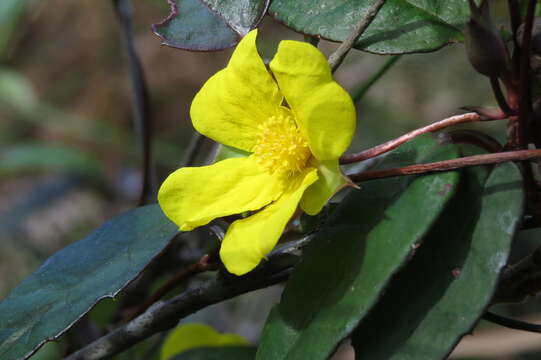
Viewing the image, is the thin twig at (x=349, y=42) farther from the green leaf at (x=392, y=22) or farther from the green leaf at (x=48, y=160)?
the green leaf at (x=48, y=160)

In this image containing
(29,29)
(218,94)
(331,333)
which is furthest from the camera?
(29,29)

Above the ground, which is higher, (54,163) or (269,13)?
(269,13)

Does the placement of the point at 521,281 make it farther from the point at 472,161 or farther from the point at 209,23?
the point at 209,23

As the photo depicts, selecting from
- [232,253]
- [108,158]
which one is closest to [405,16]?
[232,253]

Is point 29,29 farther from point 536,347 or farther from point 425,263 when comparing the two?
point 425,263

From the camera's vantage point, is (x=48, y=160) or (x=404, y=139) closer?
(x=404, y=139)

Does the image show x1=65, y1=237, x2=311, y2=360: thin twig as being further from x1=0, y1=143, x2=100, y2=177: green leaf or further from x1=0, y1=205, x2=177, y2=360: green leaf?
x1=0, y1=143, x2=100, y2=177: green leaf

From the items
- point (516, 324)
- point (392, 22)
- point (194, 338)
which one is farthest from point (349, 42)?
point (194, 338)
